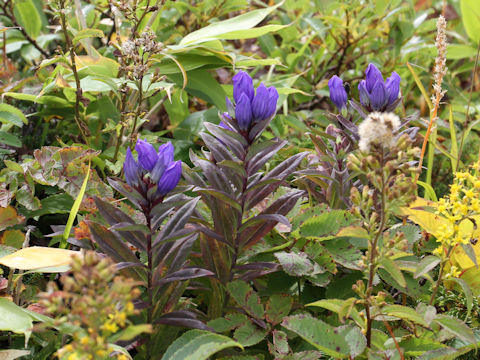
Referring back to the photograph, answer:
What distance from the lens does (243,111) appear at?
854 millimetres

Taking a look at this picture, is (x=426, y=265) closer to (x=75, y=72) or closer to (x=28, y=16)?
(x=75, y=72)

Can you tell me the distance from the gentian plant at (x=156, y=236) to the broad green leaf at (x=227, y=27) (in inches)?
27.9

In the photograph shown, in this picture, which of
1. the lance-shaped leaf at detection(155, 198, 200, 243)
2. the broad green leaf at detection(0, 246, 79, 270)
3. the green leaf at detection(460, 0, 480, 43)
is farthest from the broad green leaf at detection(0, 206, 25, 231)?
the green leaf at detection(460, 0, 480, 43)

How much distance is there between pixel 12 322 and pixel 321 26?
1476 millimetres

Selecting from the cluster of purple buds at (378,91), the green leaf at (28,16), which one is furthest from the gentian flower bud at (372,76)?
the green leaf at (28,16)

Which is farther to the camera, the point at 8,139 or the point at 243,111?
the point at 8,139

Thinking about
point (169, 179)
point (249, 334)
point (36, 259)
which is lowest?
point (249, 334)

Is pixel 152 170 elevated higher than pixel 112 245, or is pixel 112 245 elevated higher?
pixel 152 170

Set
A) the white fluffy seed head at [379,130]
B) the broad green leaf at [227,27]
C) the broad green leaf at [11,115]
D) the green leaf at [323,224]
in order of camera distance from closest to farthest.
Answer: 1. the white fluffy seed head at [379,130]
2. the green leaf at [323,224]
3. the broad green leaf at [11,115]
4. the broad green leaf at [227,27]

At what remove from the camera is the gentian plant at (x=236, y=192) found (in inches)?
34.7

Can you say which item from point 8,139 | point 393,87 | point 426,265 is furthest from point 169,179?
point 8,139

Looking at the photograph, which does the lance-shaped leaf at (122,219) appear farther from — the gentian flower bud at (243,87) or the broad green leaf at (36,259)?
the gentian flower bud at (243,87)

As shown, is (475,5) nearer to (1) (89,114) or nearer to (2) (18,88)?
(1) (89,114)

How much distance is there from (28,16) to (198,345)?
4.42 ft
